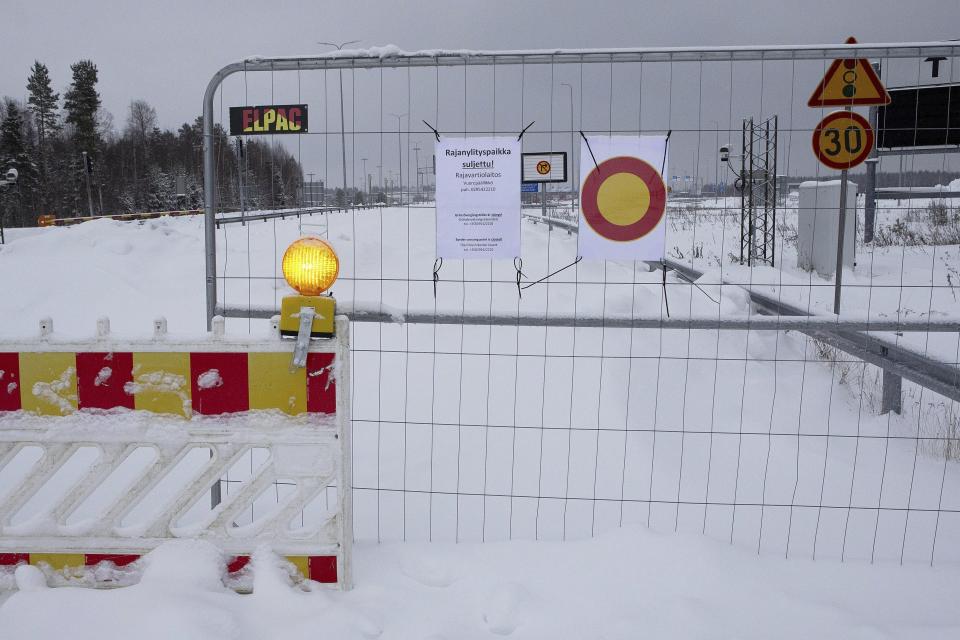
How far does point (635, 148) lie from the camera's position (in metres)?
3.91

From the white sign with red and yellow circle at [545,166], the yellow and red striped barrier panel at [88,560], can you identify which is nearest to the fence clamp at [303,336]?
the yellow and red striped barrier panel at [88,560]

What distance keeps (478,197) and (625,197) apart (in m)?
0.80

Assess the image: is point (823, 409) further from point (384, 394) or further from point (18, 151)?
point (18, 151)

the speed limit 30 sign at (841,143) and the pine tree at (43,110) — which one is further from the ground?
the pine tree at (43,110)

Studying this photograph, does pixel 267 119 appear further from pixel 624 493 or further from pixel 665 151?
pixel 624 493

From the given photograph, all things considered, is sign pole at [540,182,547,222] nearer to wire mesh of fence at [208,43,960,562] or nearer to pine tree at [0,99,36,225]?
wire mesh of fence at [208,43,960,562]

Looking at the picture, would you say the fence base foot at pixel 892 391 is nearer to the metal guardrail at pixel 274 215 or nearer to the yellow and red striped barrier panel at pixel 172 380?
the metal guardrail at pixel 274 215

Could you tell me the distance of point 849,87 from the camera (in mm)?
4590

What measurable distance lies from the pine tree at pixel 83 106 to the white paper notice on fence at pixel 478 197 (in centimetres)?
8042

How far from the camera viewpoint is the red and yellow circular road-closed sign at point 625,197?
3.91m

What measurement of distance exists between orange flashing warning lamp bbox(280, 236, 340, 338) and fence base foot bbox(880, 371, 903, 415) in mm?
4905

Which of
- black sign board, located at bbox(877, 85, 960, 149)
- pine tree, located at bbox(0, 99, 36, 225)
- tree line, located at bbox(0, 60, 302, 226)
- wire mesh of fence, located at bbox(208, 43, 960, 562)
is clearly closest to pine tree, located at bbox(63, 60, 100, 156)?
tree line, located at bbox(0, 60, 302, 226)

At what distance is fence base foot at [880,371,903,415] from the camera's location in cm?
603

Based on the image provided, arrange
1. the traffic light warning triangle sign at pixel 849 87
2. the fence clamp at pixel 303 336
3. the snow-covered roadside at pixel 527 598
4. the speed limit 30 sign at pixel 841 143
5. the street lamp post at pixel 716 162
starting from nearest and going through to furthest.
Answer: the snow-covered roadside at pixel 527 598 → the fence clamp at pixel 303 336 → the street lamp post at pixel 716 162 → the speed limit 30 sign at pixel 841 143 → the traffic light warning triangle sign at pixel 849 87
